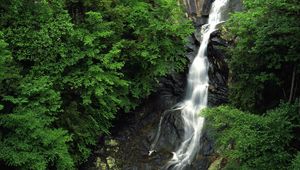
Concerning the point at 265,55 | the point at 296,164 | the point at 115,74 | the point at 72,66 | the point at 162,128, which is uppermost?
the point at 72,66

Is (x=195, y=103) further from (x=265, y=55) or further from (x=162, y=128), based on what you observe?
(x=265, y=55)

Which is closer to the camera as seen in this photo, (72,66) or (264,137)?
(264,137)

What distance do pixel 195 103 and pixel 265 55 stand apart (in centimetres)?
727

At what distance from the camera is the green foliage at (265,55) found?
9.95m

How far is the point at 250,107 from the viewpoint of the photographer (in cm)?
1270

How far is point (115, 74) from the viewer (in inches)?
596

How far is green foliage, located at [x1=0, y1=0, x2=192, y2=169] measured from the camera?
12086 millimetres

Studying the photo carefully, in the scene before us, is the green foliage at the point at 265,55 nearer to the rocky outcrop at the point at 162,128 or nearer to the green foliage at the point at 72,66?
the rocky outcrop at the point at 162,128

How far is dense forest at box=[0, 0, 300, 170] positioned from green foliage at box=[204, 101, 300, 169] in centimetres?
3

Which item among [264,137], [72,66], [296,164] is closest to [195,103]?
[72,66]

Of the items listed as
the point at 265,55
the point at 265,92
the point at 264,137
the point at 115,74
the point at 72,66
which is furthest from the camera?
the point at 115,74

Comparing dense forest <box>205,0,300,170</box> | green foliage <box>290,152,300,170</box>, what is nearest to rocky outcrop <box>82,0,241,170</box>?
dense forest <box>205,0,300,170</box>

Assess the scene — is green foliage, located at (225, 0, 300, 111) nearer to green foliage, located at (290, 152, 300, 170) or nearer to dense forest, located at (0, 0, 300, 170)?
dense forest, located at (0, 0, 300, 170)

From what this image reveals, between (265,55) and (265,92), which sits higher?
(265,55)
